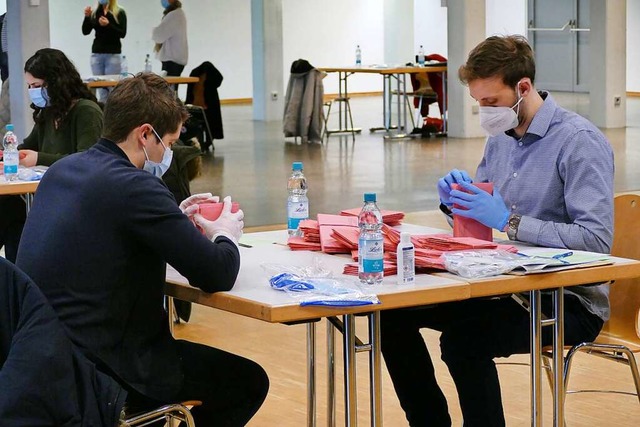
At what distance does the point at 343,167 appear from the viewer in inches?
408

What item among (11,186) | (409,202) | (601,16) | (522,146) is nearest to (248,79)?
(601,16)

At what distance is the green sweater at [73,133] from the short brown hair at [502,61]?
7.15 ft

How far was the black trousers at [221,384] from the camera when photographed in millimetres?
2684

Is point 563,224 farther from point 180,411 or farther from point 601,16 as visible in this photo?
point 601,16

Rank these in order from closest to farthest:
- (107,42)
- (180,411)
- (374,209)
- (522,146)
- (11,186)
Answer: (180,411), (374,209), (522,146), (11,186), (107,42)

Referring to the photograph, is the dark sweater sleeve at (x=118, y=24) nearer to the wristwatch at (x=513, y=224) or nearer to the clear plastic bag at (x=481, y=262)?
the wristwatch at (x=513, y=224)

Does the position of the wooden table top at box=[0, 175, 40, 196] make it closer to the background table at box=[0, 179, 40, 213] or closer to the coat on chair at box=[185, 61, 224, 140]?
the background table at box=[0, 179, 40, 213]

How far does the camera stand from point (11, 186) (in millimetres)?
4398

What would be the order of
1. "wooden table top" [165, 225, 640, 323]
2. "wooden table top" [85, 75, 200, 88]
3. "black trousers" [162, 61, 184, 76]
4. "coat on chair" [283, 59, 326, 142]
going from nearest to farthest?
1. "wooden table top" [165, 225, 640, 323]
2. "wooden table top" [85, 75, 200, 88]
3. "coat on chair" [283, 59, 326, 142]
4. "black trousers" [162, 61, 184, 76]

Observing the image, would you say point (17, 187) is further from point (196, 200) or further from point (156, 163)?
point (156, 163)

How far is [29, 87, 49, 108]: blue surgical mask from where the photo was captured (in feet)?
15.9

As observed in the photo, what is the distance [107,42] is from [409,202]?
18.7ft

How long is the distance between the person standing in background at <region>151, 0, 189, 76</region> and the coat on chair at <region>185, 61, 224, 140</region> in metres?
0.46

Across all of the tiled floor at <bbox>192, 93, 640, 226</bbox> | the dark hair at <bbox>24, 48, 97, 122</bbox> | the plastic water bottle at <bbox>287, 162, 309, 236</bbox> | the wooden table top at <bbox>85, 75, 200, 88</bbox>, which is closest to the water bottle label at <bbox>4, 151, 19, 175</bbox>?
the dark hair at <bbox>24, 48, 97, 122</bbox>
